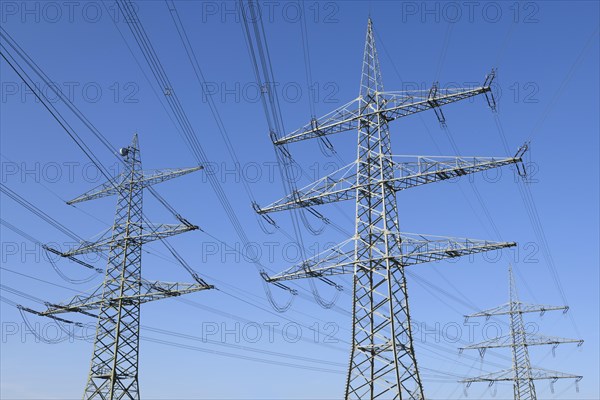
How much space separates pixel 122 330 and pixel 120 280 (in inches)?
122

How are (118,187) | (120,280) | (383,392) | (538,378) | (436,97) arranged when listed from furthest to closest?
(538,378) → (118,187) → (120,280) → (436,97) → (383,392)

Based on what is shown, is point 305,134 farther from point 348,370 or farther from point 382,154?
point 348,370

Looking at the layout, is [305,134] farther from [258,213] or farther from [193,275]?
[193,275]

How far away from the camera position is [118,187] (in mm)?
38000

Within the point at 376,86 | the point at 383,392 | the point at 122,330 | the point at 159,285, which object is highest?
the point at 376,86

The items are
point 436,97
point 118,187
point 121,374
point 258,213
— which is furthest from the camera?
point 118,187

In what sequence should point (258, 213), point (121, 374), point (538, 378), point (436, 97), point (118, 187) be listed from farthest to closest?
point (538, 378)
point (118, 187)
point (121, 374)
point (258, 213)
point (436, 97)

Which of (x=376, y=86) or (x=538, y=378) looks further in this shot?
(x=538, y=378)

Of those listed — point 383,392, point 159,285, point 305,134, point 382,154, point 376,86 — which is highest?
point 376,86

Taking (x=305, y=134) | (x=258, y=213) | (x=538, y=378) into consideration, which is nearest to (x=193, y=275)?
(x=258, y=213)

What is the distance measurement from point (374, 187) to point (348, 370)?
855 centimetres

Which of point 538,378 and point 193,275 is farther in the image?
point 538,378

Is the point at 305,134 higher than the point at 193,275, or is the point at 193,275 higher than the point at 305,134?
the point at 305,134

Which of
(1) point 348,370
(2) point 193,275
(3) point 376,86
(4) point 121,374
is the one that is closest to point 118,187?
(2) point 193,275
